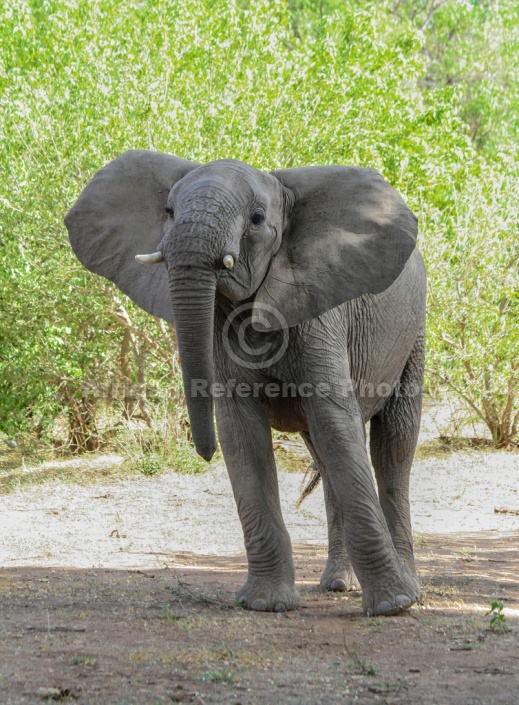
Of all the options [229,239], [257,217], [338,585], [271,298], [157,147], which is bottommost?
[338,585]

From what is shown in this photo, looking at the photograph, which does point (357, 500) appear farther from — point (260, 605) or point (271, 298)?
point (271, 298)

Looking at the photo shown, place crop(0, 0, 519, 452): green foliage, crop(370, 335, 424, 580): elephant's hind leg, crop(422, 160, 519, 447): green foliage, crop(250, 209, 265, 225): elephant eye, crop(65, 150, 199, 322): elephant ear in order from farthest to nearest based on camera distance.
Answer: crop(422, 160, 519, 447): green foliage, crop(0, 0, 519, 452): green foliage, crop(370, 335, 424, 580): elephant's hind leg, crop(65, 150, 199, 322): elephant ear, crop(250, 209, 265, 225): elephant eye

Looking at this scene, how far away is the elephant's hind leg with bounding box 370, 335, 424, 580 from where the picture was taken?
6309 mm

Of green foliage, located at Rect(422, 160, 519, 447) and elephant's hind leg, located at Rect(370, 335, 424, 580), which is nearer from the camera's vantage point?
elephant's hind leg, located at Rect(370, 335, 424, 580)

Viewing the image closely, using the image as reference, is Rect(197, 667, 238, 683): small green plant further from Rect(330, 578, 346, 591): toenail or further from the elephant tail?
the elephant tail

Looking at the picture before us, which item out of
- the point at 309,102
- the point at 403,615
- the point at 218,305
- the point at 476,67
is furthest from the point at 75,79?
the point at 476,67

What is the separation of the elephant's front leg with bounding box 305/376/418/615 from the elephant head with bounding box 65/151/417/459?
1.72 ft

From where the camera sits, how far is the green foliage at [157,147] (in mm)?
11570

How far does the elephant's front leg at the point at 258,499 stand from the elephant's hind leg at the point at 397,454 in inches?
42.3

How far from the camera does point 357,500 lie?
200 inches

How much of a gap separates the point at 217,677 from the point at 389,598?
5.31ft

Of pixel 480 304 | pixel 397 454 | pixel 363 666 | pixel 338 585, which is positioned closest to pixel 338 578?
pixel 338 585

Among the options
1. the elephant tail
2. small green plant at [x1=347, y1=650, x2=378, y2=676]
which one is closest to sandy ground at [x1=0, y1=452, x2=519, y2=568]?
the elephant tail

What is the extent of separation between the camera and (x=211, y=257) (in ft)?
14.9
